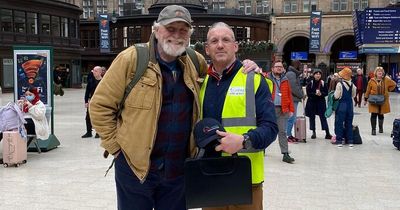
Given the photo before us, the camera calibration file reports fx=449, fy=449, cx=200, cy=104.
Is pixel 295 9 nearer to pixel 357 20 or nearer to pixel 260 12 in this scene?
pixel 260 12

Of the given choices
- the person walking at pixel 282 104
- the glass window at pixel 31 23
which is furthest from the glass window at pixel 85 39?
the person walking at pixel 282 104

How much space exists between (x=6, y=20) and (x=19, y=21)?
1.31 meters

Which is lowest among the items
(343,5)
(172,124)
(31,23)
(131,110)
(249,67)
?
(172,124)

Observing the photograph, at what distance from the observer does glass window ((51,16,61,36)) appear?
130ft

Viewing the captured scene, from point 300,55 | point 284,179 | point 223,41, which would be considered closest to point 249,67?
point 223,41

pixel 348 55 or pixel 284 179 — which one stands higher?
pixel 348 55

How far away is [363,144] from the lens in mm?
11055

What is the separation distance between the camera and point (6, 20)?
114ft

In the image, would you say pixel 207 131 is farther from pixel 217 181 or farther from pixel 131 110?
pixel 131 110

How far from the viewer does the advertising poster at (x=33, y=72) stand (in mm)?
10633

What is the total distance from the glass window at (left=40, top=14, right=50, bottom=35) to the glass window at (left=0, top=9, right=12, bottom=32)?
3.39 meters

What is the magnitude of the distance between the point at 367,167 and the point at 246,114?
607 centimetres

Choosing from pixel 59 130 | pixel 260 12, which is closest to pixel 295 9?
pixel 260 12

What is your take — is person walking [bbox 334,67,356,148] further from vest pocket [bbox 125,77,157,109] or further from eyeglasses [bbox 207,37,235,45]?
vest pocket [bbox 125,77,157,109]
